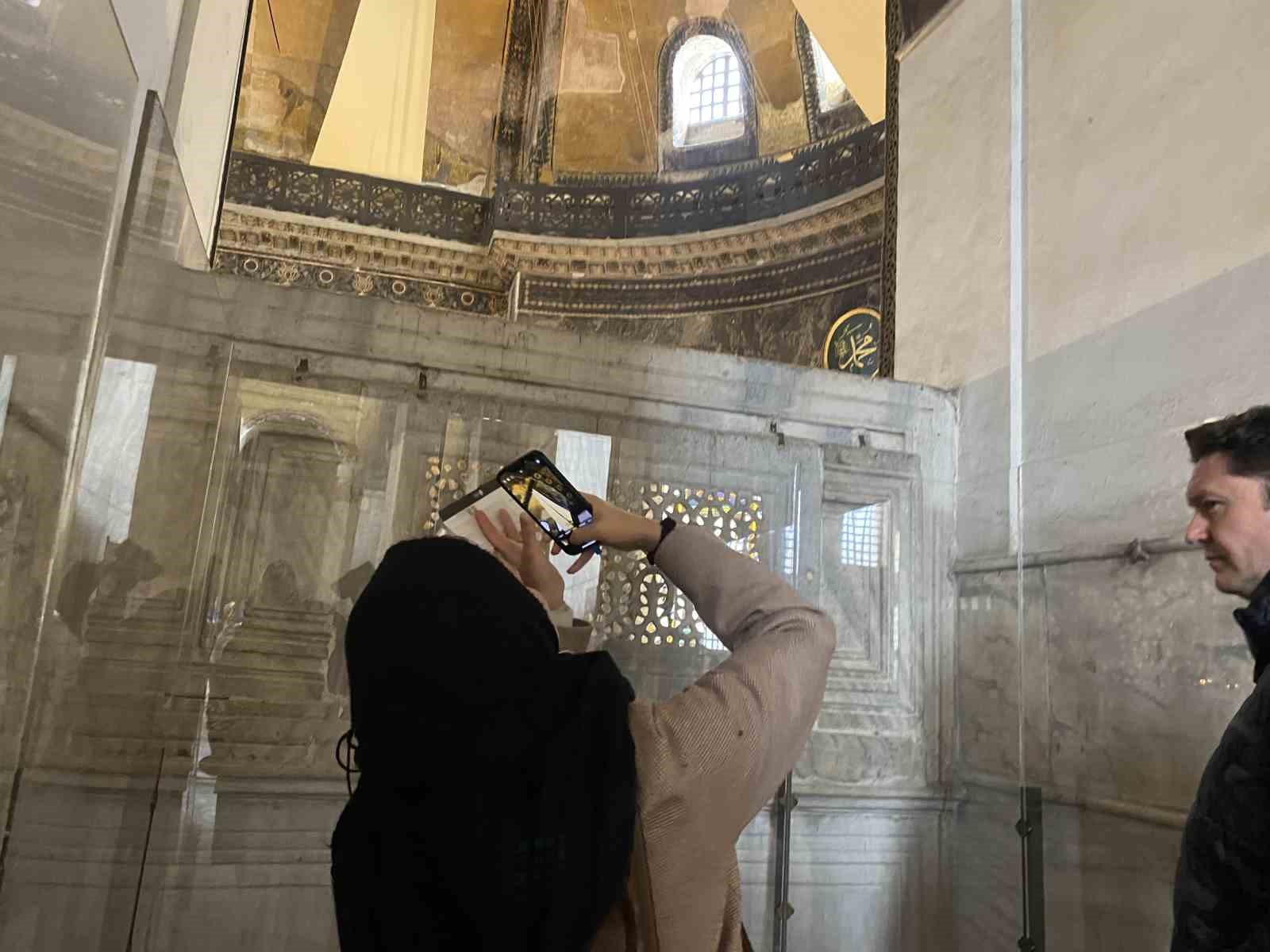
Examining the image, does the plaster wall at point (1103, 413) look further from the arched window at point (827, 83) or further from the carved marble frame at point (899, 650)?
the arched window at point (827, 83)

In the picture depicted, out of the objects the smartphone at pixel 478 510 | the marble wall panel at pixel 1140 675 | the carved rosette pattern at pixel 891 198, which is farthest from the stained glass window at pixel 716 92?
the smartphone at pixel 478 510

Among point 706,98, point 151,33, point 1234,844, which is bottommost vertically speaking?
point 1234,844

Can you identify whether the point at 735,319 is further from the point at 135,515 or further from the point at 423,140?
→ the point at 135,515

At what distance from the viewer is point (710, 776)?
2.66ft

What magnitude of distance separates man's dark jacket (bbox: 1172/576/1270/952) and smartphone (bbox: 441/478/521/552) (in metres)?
1.04

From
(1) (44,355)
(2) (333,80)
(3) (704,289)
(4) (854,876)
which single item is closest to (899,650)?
(4) (854,876)

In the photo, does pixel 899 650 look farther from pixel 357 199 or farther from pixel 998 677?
pixel 357 199

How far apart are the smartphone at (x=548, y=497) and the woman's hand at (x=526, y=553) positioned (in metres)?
0.03

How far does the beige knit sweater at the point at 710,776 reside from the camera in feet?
2.59

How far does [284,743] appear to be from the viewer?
1787 mm

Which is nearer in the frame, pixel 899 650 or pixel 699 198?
pixel 899 650

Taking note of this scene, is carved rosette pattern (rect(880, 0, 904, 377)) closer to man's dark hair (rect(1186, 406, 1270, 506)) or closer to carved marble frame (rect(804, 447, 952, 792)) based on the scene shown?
carved marble frame (rect(804, 447, 952, 792))

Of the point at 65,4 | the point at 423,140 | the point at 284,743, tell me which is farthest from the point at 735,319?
the point at 65,4

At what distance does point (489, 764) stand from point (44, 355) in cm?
64
